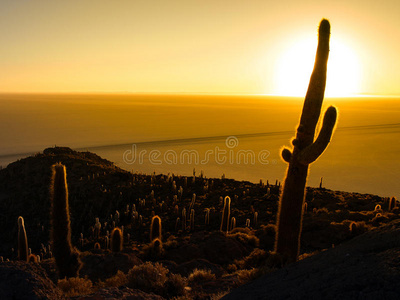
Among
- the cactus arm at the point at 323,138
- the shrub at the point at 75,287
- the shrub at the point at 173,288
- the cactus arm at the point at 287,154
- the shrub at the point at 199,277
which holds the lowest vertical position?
the shrub at the point at 199,277

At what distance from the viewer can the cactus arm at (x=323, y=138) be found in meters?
8.16

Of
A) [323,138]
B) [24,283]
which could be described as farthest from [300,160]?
[24,283]

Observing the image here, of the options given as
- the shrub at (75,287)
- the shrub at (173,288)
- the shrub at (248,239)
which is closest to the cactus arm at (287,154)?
the shrub at (173,288)

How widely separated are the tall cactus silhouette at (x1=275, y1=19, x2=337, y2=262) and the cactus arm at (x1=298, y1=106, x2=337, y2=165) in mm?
105

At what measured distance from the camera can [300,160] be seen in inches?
347

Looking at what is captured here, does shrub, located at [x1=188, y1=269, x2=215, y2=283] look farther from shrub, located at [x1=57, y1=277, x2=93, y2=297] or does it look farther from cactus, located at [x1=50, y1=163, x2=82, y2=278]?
cactus, located at [x1=50, y1=163, x2=82, y2=278]

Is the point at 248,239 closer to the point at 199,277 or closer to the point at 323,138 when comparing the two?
the point at 199,277

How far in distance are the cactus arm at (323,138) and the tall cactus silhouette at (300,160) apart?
0.11 meters

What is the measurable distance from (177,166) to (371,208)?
26342 mm

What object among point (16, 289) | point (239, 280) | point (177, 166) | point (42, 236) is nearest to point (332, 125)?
point (239, 280)

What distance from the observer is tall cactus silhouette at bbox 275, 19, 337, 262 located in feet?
29.1

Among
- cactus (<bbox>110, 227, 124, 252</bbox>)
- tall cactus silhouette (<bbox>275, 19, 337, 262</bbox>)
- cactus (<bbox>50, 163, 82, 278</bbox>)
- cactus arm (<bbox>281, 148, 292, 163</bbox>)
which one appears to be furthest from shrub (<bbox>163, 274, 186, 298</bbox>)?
cactus (<bbox>110, 227, 124, 252</bbox>)

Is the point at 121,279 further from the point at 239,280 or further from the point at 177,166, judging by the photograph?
the point at 177,166

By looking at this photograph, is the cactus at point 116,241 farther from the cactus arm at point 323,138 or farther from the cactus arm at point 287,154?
the cactus arm at point 323,138
